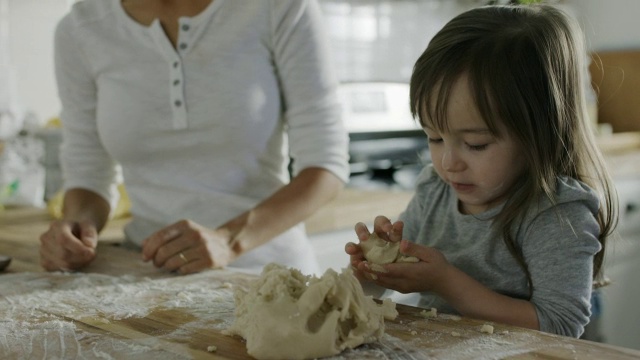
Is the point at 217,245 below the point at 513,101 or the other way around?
below

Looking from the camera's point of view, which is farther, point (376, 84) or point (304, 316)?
point (376, 84)

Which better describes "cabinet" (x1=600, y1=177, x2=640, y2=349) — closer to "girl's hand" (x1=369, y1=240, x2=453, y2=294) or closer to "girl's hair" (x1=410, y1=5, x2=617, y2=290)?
"girl's hair" (x1=410, y1=5, x2=617, y2=290)

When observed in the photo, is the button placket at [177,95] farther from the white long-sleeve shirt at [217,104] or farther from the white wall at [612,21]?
the white wall at [612,21]

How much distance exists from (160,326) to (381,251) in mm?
266

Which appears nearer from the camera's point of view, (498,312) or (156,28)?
(498,312)

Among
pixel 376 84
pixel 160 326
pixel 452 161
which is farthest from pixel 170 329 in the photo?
pixel 376 84

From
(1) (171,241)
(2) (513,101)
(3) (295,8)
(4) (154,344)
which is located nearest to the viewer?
(4) (154,344)

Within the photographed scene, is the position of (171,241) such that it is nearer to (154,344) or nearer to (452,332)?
(154,344)

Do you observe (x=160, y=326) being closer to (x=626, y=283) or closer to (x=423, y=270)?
(x=423, y=270)

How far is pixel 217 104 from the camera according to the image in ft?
3.92

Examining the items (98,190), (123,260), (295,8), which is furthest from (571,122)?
(98,190)

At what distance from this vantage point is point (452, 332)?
76 centimetres

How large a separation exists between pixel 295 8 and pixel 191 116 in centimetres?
23

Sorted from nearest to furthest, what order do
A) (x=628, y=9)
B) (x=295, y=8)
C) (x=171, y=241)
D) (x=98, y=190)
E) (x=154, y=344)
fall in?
(x=154, y=344)
(x=171, y=241)
(x=295, y=8)
(x=98, y=190)
(x=628, y=9)
